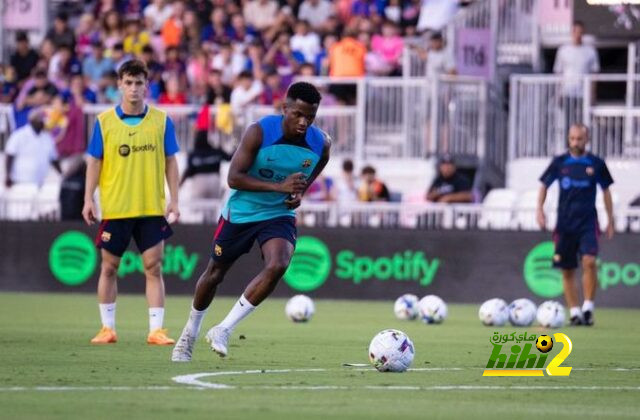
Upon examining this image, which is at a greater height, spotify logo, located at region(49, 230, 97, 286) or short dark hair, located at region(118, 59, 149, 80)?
short dark hair, located at region(118, 59, 149, 80)

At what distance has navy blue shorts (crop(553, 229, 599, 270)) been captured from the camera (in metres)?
19.8

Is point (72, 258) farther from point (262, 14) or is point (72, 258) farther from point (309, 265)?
point (262, 14)

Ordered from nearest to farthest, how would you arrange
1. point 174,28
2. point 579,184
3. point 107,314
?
1. point 107,314
2. point 579,184
3. point 174,28

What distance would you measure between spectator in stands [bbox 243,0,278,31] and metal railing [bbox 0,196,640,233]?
6274 mm

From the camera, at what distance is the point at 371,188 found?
26328mm

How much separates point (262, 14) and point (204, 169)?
5.59 meters

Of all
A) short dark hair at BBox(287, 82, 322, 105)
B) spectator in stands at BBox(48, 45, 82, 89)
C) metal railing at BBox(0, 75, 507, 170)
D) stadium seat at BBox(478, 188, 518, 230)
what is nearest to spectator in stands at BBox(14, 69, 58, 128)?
spectator in stands at BBox(48, 45, 82, 89)

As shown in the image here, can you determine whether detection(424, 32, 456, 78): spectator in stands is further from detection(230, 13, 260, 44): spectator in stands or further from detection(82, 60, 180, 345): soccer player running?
detection(82, 60, 180, 345): soccer player running


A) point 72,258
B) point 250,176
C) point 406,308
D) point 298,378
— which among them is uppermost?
point 250,176

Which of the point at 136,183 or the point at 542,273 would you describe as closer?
the point at 136,183

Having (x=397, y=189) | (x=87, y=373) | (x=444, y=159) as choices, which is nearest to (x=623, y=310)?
(x=444, y=159)

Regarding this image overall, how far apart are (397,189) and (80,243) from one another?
570cm

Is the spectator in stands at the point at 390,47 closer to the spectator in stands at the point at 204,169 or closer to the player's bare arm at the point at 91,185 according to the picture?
the spectator in stands at the point at 204,169

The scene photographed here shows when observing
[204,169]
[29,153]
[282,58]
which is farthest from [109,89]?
[204,169]
